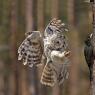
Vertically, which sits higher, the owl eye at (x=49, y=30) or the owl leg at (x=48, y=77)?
the owl eye at (x=49, y=30)

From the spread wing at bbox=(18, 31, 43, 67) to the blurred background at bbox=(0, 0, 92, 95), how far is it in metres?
2.40

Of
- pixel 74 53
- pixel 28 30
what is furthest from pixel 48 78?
pixel 74 53

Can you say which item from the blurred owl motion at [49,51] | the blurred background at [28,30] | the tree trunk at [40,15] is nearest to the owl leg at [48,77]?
the blurred owl motion at [49,51]

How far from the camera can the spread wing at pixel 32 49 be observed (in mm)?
878

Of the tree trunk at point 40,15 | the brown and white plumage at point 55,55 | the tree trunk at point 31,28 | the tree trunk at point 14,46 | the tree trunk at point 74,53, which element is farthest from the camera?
the tree trunk at point 74,53

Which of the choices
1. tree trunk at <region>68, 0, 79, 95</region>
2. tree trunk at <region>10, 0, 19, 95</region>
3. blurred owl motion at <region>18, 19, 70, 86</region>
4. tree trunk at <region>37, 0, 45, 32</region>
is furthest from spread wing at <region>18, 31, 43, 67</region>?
tree trunk at <region>68, 0, 79, 95</region>

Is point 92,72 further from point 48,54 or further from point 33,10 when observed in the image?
point 33,10

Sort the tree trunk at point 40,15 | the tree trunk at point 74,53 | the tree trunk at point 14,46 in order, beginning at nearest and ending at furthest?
the tree trunk at point 40,15 < the tree trunk at point 14,46 < the tree trunk at point 74,53

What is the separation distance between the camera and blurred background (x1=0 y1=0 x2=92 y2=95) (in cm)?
352

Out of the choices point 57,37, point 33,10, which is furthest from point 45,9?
point 57,37

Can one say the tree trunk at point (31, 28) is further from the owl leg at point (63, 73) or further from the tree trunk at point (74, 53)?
the owl leg at point (63, 73)

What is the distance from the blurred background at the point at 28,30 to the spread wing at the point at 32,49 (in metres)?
2.40

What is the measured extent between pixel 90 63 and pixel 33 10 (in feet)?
8.47

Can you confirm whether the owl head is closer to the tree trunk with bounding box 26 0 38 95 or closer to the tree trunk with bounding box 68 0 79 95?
the tree trunk with bounding box 26 0 38 95
